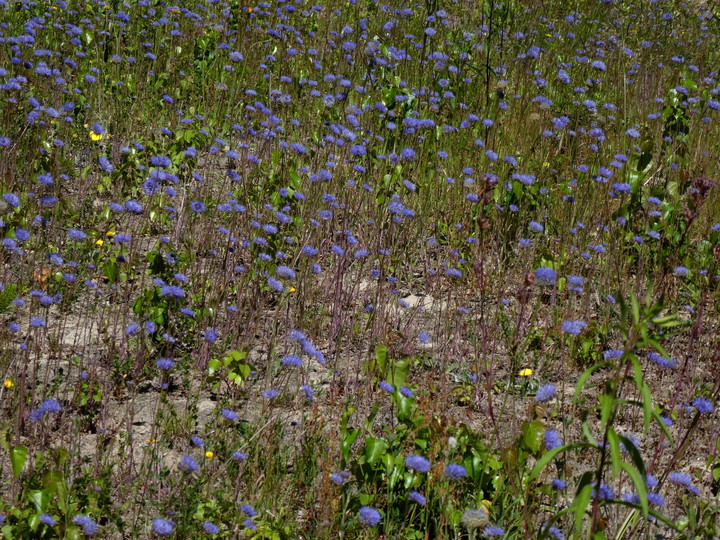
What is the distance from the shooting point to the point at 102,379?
325cm

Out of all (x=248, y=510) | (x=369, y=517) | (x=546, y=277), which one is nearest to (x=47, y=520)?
(x=248, y=510)

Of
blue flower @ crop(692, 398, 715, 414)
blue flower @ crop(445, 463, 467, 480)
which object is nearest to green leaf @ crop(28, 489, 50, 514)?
blue flower @ crop(445, 463, 467, 480)

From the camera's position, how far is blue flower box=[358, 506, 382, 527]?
234 centimetres

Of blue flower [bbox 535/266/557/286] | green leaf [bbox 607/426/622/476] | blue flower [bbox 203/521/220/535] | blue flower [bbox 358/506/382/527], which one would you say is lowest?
blue flower [bbox 203/521/220/535]

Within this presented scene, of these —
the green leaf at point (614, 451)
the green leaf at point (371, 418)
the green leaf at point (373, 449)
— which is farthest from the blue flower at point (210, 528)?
the green leaf at point (614, 451)

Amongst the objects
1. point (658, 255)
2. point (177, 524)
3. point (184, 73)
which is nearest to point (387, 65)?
point (184, 73)

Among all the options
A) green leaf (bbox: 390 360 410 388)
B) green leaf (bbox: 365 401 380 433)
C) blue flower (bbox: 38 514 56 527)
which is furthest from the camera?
green leaf (bbox: 390 360 410 388)

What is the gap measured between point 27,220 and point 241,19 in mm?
3314

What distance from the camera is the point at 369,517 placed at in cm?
234

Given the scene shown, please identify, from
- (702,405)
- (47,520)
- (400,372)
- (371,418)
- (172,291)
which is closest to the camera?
(47,520)

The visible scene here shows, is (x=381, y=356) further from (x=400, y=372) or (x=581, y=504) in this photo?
(x=581, y=504)

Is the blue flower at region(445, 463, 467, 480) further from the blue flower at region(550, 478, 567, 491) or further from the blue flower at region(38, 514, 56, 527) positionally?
the blue flower at region(38, 514, 56, 527)

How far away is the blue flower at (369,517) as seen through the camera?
234 cm

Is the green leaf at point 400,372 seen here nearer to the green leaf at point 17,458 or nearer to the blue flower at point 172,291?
the blue flower at point 172,291
